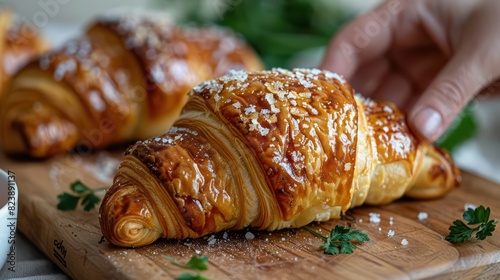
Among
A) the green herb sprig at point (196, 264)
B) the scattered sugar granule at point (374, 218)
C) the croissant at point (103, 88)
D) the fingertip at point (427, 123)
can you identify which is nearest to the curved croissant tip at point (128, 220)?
the green herb sprig at point (196, 264)

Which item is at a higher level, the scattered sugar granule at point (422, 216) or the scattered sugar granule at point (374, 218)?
the scattered sugar granule at point (374, 218)

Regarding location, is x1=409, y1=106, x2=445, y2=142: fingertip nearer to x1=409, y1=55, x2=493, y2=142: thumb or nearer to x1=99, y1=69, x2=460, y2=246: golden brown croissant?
x1=409, y1=55, x2=493, y2=142: thumb

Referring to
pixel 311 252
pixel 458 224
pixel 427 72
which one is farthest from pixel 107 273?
pixel 427 72

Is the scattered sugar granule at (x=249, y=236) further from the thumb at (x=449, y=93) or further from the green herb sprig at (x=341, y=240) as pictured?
the thumb at (x=449, y=93)

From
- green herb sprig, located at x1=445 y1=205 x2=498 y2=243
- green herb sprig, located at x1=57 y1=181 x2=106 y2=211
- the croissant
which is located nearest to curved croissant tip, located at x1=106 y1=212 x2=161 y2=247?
green herb sprig, located at x1=57 y1=181 x2=106 y2=211

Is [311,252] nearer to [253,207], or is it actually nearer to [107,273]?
[253,207]

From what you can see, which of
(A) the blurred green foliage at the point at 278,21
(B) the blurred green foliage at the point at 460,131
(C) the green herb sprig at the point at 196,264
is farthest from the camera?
(A) the blurred green foliage at the point at 278,21

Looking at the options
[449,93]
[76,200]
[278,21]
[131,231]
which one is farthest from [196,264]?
[278,21]
